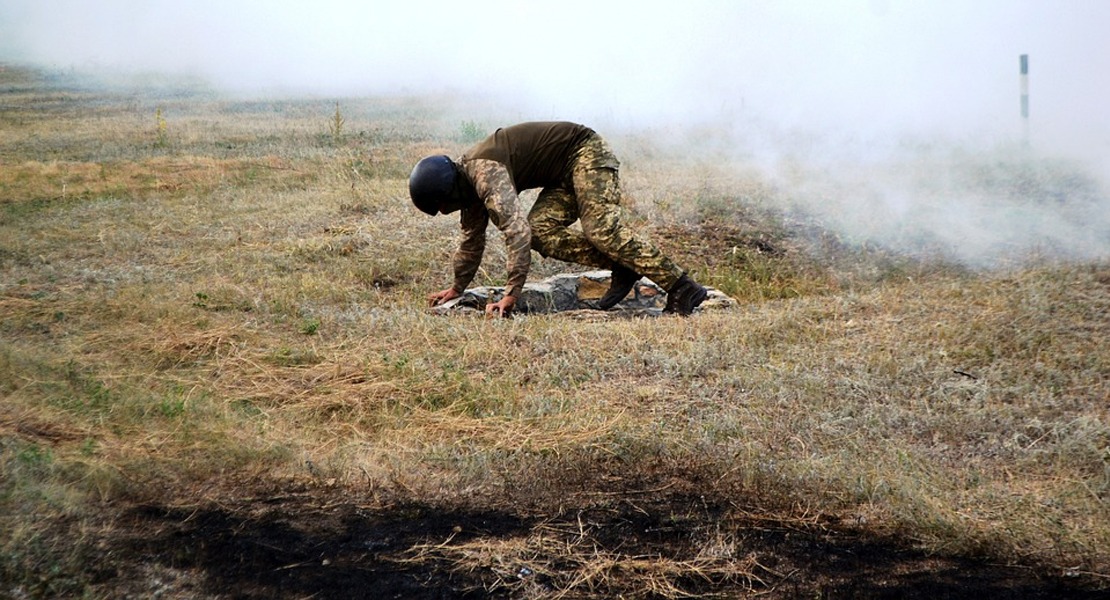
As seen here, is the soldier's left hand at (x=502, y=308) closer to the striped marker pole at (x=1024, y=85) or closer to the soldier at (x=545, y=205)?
the soldier at (x=545, y=205)

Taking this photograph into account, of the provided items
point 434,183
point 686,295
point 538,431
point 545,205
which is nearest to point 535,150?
point 545,205

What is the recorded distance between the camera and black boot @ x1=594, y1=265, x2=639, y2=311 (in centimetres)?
812

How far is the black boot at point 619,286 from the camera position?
8.12 meters

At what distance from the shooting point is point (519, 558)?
4.03 metres

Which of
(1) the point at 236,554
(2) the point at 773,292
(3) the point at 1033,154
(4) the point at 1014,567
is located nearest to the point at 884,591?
(4) the point at 1014,567

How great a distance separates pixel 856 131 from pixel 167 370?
10.3 meters

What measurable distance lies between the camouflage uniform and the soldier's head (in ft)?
0.52

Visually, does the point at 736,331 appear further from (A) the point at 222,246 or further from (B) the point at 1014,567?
(A) the point at 222,246

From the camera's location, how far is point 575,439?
5148mm

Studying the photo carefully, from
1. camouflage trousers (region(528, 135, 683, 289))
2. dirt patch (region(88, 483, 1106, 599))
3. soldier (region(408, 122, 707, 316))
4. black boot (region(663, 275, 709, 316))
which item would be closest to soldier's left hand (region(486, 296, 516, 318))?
soldier (region(408, 122, 707, 316))

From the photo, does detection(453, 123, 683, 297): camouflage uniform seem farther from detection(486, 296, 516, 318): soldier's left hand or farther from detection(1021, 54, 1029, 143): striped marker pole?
detection(1021, 54, 1029, 143): striped marker pole

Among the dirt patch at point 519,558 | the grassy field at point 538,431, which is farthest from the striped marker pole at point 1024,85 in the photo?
the dirt patch at point 519,558

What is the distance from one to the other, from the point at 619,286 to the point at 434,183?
1856 mm

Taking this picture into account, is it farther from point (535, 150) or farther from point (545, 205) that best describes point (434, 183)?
point (545, 205)
